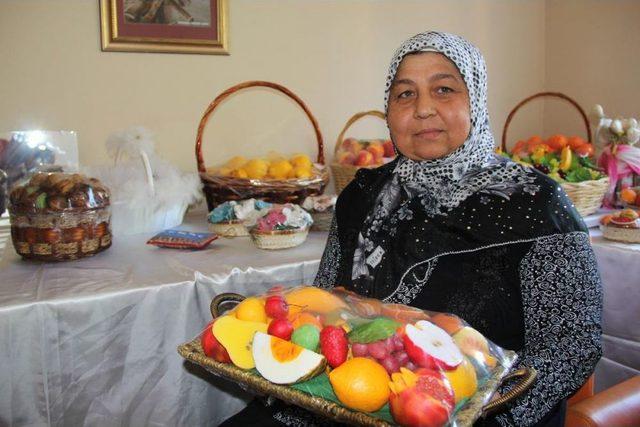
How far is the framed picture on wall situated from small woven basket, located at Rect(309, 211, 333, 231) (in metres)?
0.99

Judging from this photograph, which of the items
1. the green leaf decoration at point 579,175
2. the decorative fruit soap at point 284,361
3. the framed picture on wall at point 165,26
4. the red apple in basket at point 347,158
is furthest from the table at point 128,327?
the framed picture on wall at point 165,26

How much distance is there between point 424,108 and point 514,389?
1.95ft

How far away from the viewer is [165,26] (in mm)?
2221

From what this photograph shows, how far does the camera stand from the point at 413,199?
3.91 feet

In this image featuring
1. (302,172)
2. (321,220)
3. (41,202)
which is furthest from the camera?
(302,172)

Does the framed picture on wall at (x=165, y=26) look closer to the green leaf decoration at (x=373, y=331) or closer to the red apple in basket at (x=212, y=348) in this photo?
the red apple in basket at (x=212, y=348)

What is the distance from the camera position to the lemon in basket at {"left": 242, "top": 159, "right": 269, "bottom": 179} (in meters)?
1.89

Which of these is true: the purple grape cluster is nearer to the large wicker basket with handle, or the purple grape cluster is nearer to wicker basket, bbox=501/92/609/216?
the large wicker basket with handle

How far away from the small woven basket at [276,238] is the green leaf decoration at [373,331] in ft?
2.66

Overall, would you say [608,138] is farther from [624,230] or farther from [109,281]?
[109,281]

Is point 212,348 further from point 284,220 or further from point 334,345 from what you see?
point 284,220

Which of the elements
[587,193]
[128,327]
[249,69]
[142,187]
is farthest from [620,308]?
[249,69]

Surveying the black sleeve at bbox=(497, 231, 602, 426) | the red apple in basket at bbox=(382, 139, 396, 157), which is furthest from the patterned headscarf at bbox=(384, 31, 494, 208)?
the red apple in basket at bbox=(382, 139, 396, 157)

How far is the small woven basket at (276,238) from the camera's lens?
60.2 inches
